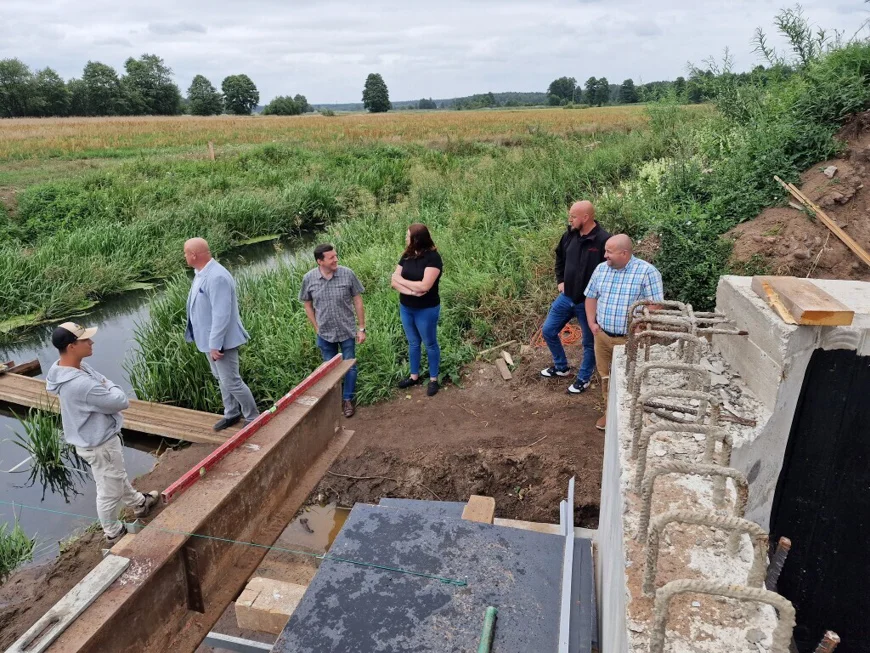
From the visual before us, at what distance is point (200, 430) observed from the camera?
6.03 meters

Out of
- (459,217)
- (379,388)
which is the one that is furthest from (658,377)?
(459,217)

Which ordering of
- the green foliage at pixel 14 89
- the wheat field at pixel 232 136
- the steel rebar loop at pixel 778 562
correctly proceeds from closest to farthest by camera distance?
the steel rebar loop at pixel 778 562 < the wheat field at pixel 232 136 < the green foliage at pixel 14 89

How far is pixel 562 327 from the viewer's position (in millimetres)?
5836

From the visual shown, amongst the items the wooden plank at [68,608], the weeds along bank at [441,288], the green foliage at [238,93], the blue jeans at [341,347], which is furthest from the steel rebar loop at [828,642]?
the green foliage at [238,93]

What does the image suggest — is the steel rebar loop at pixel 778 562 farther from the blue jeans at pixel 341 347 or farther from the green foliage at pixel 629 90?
the green foliage at pixel 629 90

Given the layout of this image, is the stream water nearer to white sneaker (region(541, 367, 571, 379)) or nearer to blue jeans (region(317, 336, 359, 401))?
blue jeans (region(317, 336, 359, 401))

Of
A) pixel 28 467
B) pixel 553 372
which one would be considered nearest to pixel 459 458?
pixel 553 372

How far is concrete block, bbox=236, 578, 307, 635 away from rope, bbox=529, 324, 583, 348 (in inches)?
173

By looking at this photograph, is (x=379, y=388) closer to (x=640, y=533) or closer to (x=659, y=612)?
(x=640, y=533)

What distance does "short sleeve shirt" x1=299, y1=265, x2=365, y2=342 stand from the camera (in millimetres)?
5566

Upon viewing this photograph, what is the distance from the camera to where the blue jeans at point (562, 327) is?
5516mm

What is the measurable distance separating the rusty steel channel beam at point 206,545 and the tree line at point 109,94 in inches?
2777

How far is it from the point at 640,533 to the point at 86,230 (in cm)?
1364

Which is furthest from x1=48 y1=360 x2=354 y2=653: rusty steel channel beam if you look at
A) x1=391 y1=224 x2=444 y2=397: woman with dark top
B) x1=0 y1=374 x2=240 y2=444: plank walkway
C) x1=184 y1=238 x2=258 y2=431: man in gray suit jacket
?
x1=0 y1=374 x2=240 y2=444: plank walkway
